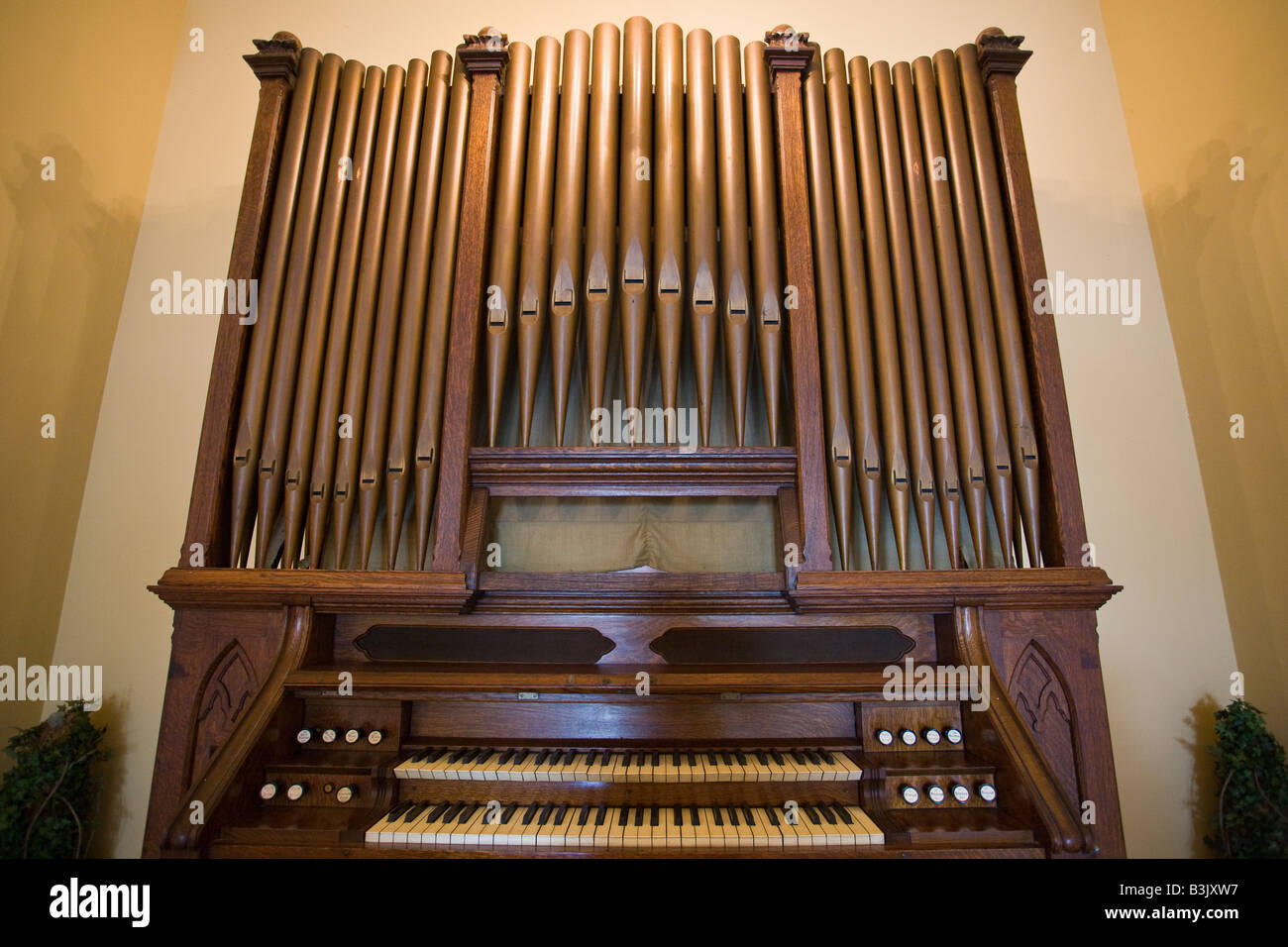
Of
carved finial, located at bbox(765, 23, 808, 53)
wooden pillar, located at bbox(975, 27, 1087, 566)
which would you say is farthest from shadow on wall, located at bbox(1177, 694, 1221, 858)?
carved finial, located at bbox(765, 23, 808, 53)

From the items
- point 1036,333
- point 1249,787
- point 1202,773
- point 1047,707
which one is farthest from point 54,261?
point 1202,773

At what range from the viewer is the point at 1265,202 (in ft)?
11.8

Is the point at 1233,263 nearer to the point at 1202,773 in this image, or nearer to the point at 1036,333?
the point at 1036,333

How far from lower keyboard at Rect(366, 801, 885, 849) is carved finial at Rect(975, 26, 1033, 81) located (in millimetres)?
3430

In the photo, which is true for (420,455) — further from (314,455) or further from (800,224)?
(800,224)

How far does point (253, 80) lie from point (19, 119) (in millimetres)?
1557

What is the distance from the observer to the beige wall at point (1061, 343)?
387cm

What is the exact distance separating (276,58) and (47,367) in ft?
6.84

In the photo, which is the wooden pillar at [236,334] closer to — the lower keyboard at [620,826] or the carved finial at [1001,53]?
the lower keyboard at [620,826]

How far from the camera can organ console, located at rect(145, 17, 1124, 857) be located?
Result: 2.53 metres

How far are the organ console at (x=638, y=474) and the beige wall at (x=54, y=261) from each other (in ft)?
4.54

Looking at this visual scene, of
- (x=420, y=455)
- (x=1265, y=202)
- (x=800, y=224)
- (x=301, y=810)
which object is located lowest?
(x=301, y=810)

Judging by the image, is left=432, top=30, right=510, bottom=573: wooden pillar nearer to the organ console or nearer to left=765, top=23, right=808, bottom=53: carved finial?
the organ console
